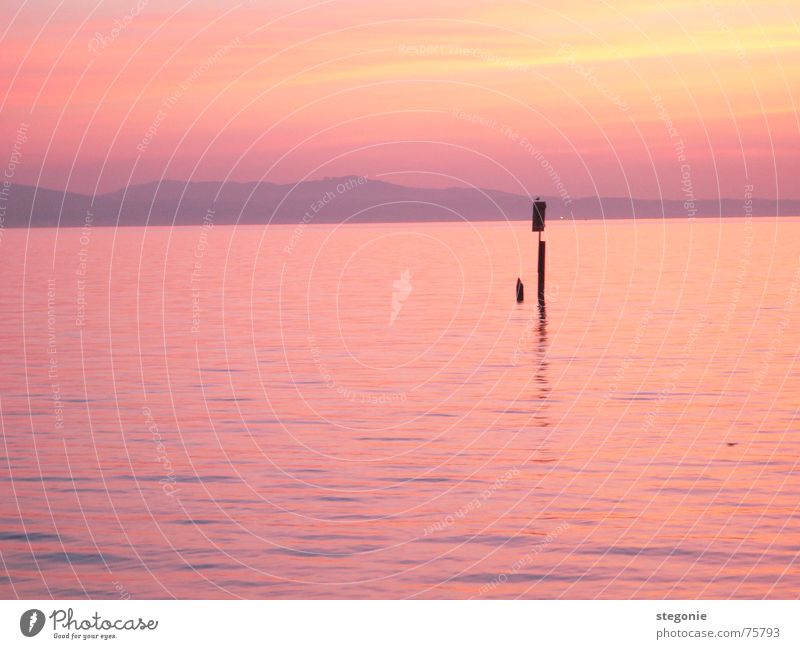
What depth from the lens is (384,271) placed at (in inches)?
3959

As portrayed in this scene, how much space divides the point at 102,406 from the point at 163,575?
14.8 metres

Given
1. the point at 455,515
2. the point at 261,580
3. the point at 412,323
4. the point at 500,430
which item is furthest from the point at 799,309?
the point at 261,580

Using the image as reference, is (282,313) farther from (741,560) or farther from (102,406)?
(741,560)

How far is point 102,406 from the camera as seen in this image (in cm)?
3155

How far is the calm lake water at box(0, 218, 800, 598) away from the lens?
57.3 feet

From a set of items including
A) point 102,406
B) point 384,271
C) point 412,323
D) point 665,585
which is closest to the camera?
point 665,585

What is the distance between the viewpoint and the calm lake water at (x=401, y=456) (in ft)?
57.3

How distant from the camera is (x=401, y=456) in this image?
25.3m

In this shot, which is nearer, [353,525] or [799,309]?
[353,525]

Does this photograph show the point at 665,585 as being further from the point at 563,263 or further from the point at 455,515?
the point at 563,263

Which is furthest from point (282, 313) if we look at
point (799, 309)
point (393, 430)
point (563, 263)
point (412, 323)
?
point (563, 263)

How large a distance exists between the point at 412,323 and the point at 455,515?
34.3 meters
